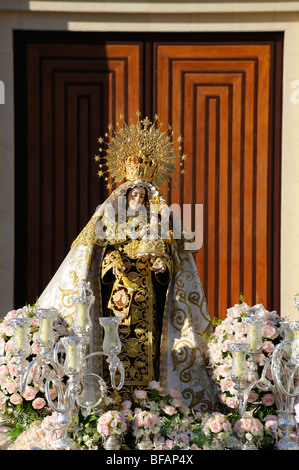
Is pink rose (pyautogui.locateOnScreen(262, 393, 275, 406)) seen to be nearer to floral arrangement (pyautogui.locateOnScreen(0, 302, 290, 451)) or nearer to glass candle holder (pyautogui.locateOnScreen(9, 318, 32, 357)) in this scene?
floral arrangement (pyautogui.locateOnScreen(0, 302, 290, 451))

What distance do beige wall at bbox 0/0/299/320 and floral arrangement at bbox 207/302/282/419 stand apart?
2.03m

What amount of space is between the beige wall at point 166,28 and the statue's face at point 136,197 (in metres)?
1.98

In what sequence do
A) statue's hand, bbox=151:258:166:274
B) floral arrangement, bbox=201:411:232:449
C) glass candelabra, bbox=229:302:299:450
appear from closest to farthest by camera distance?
glass candelabra, bbox=229:302:299:450 → floral arrangement, bbox=201:411:232:449 → statue's hand, bbox=151:258:166:274

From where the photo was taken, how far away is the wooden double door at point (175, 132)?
6.30 metres

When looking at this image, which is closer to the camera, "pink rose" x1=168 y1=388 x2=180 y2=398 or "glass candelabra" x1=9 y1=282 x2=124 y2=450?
"glass candelabra" x1=9 y1=282 x2=124 y2=450

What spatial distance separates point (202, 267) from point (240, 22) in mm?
1904

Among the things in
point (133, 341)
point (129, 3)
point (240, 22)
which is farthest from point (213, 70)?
point (133, 341)

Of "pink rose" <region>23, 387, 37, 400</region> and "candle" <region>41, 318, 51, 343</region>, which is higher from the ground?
"candle" <region>41, 318, 51, 343</region>

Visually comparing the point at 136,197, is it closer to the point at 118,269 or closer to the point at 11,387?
the point at 118,269

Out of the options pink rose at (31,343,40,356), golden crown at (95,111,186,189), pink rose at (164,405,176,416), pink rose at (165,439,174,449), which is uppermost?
golden crown at (95,111,186,189)

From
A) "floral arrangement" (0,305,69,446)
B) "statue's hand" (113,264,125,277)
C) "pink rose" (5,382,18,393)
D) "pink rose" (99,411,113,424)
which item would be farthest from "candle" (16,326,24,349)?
"statue's hand" (113,264,125,277)

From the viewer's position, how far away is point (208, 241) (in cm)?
633

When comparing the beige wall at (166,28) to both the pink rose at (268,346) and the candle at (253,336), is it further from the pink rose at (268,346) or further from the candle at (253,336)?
the candle at (253,336)

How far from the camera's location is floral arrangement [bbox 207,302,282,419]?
12.9ft
